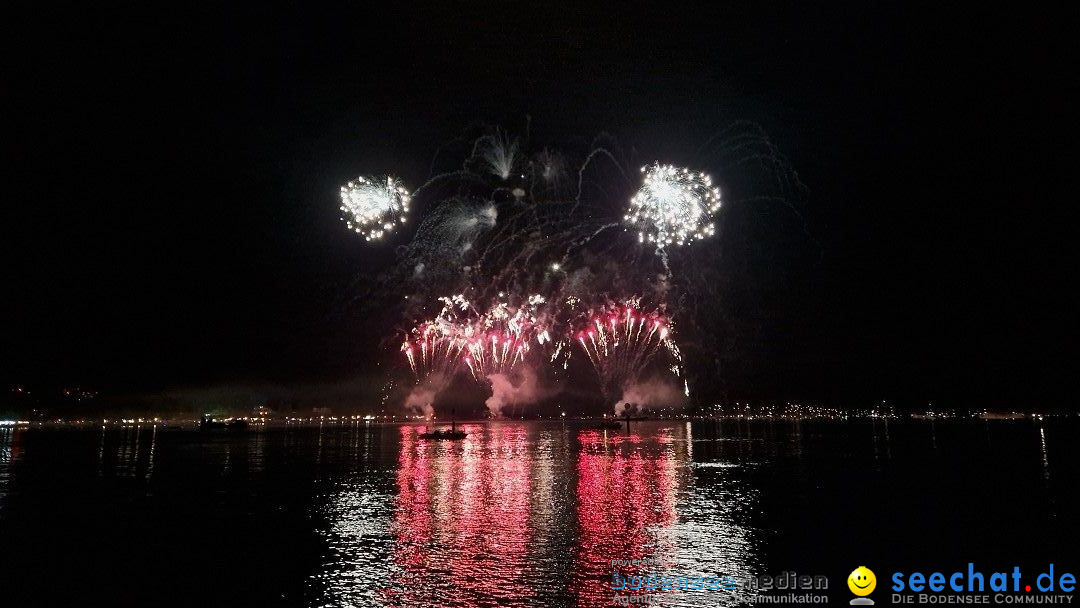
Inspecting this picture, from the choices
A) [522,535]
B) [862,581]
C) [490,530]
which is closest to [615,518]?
[522,535]

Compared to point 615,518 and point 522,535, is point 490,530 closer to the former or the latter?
point 522,535

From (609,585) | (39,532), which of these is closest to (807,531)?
(609,585)

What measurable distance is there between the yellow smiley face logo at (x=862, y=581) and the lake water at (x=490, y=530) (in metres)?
0.23

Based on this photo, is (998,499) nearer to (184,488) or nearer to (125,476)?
(184,488)

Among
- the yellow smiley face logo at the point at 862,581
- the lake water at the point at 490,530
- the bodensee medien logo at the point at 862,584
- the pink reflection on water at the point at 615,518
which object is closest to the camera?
the bodensee medien logo at the point at 862,584

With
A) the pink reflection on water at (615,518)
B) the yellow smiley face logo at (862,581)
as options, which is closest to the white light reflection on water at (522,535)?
the pink reflection on water at (615,518)

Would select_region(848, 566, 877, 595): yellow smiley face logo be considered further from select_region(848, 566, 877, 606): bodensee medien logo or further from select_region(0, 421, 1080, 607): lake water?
select_region(0, 421, 1080, 607): lake water

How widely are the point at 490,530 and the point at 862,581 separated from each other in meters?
8.63

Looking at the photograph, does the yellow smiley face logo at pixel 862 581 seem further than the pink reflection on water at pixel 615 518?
No

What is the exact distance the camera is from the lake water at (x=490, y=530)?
13070 mm

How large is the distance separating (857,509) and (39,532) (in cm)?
2361

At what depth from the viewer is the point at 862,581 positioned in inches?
529

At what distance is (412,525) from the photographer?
61.3 ft

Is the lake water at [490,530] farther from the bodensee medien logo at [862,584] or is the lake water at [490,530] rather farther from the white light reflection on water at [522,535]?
the bodensee medien logo at [862,584]
